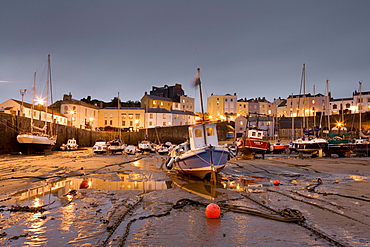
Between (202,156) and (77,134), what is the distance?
152 ft

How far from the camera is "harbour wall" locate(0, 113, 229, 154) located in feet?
98.0

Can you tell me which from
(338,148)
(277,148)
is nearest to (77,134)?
(277,148)

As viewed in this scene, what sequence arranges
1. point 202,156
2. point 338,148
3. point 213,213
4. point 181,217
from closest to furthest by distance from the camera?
point 213,213, point 181,217, point 202,156, point 338,148

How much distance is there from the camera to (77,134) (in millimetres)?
52906

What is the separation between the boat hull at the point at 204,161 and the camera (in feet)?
41.5

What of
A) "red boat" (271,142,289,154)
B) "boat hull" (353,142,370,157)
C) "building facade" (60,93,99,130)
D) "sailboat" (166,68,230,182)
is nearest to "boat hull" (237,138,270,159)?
"red boat" (271,142,289,154)

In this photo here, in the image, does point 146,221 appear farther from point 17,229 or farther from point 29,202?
point 29,202

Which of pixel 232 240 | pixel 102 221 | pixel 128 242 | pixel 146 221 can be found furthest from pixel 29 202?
pixel 232 240

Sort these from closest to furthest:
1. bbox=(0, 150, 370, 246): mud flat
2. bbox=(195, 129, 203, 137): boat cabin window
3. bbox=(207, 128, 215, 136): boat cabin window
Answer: bbox=(0, 150, 370, 246): mud flat
bbox=(195, 129, 203, 137): boat cabin window
bbox=(207, 128, 215, 136): boat cabin window

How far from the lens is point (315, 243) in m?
4.94

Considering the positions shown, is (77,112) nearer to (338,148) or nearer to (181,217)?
Answer: (338,148)

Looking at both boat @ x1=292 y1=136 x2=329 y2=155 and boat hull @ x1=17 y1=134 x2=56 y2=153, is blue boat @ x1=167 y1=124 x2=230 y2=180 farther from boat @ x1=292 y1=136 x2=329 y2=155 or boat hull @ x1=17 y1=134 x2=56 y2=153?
boat hull @ x1=17 y1=134 x2=56 y2=153

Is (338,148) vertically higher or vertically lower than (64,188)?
higher

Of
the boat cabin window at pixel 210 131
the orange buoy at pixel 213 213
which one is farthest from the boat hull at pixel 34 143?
the orange buoy at pixel 213 213
